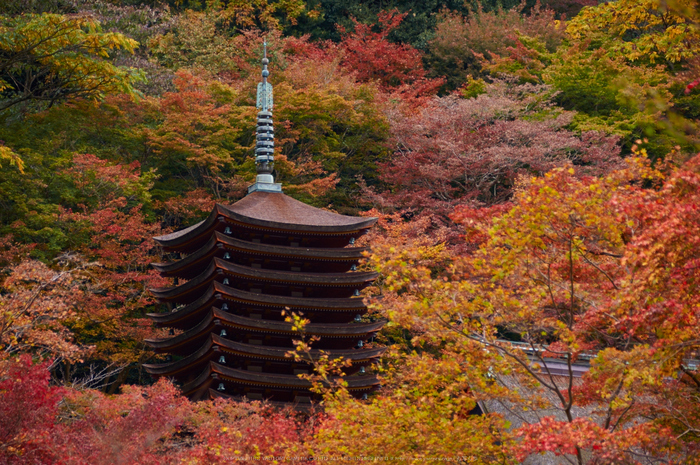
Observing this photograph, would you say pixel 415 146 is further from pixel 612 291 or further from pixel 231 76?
pixel 612 291

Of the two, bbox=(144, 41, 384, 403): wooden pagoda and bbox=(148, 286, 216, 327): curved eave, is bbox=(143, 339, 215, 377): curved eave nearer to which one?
bbox=(144, 41, 384, 403): wooden pagoda

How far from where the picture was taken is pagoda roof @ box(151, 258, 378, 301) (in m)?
17.2

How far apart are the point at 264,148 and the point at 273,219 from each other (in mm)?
3782

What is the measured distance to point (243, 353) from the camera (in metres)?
16.8

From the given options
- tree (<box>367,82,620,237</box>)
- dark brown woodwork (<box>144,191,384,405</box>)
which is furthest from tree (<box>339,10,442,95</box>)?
dark brown woodwork (<box>144,191,384,405</box>)

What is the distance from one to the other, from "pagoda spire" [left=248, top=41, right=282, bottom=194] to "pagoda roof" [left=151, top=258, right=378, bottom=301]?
335cm

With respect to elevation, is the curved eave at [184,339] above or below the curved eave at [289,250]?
below

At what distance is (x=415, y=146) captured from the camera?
2734cm

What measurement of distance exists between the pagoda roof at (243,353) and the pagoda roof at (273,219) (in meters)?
2.88

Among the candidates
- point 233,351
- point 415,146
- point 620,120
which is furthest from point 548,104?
point 233,351

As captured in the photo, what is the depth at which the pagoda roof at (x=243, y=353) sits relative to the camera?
16.7 meters

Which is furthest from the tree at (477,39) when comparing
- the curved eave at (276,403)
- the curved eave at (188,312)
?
the curved eave at (276,403)

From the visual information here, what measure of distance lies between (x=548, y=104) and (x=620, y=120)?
115 inches

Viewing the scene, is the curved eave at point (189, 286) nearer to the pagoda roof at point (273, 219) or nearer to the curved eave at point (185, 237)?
the curved eave at point (185, 237)
